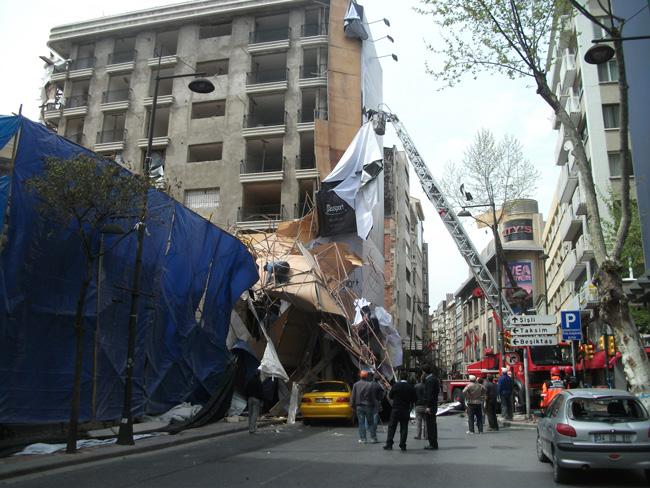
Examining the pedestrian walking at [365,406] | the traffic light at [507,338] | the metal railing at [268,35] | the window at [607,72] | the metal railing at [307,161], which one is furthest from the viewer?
the metal railing at [268,35]

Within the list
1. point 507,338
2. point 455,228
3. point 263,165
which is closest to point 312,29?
point 263,165

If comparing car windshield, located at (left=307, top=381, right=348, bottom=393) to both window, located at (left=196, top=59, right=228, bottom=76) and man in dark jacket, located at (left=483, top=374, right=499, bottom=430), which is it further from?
window, located at (left=196, top=59, right=228, bottom=76)

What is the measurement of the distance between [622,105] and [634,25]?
8.92m

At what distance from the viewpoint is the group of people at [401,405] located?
12.0 meters

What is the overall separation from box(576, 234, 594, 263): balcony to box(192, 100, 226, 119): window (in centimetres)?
2296

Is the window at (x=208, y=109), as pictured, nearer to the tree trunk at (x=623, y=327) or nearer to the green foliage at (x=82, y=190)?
the green foliage at (x=82, y=190)

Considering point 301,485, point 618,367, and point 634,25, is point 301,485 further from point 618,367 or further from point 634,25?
point 618,367

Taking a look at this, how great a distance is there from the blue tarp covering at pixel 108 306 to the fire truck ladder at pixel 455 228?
13.3 m

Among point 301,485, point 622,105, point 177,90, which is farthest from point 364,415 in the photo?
point 177,90

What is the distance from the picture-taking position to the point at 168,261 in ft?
55.4

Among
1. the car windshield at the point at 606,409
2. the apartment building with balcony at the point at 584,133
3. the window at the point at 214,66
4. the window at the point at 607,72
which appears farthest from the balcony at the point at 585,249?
the car windshield at the point at 606,409

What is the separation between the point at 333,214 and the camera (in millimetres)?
27469

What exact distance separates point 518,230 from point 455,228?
1684 inches

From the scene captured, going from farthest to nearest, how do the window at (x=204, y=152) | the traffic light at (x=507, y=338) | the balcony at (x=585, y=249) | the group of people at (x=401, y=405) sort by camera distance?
1. the window at (x=204, y=152)
2. the balcony at (x=585, y=249)
3. the traffic light at (x=507, y=338)
4. the group of people at (x=401, y=405)
